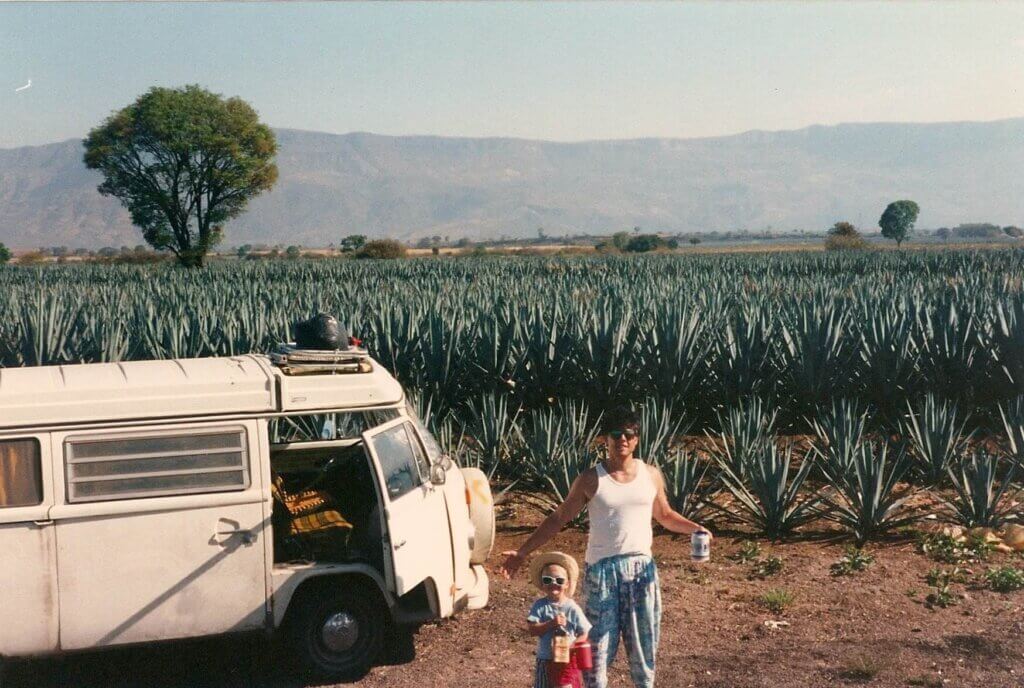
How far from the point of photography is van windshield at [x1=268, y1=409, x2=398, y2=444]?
269 inches

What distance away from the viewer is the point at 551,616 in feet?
15.9

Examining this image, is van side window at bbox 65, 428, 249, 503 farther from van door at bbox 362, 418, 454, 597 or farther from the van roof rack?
van door at bbox 362, 418, 454, 597

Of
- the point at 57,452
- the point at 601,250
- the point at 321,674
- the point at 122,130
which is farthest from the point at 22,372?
the point at 601,250

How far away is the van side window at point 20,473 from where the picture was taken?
5730mm

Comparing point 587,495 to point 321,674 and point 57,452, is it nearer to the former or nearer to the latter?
point 321,674

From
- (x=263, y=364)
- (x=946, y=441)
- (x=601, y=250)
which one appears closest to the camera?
(x=263, y=364)

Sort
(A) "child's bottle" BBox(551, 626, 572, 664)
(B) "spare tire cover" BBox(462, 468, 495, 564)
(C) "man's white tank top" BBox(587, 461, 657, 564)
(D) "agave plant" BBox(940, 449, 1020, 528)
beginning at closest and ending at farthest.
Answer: (A) "child's bottle" BBox(551, 626, 572, 664), (C) "man's white tank top" BBox(587, 461, 657, 564), (B) "spare tire cover" BBox(462, 468, 495, 564), (D) "agave plant" BBox(940, 449, 1020, 528)

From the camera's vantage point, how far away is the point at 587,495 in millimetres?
5293

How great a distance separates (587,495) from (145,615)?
226cm

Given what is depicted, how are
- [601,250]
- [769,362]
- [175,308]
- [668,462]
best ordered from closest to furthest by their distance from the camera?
[668,462] → [769,362] → [175,308] → [601,250]

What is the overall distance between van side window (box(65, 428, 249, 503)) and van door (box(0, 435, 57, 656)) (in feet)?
0.48

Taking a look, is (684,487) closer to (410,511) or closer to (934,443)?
(934,443)

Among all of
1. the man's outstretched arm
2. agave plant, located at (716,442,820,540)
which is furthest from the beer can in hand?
agave plant, located at (716,442,820,540)

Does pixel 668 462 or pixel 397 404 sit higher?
pixel 397 404
